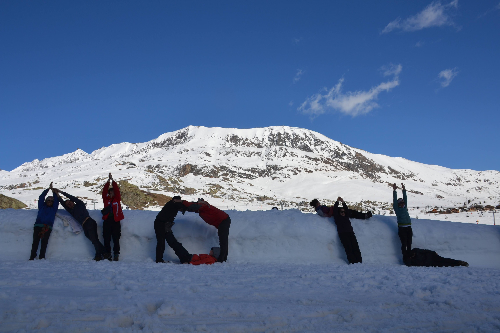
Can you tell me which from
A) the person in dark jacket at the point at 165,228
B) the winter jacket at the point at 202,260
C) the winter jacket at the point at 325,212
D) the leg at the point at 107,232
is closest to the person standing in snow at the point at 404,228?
the winter jacket at the point at 325,212

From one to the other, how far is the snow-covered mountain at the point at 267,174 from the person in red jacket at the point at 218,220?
1948 cm

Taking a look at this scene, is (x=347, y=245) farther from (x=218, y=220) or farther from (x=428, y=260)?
(x=218, y=220)

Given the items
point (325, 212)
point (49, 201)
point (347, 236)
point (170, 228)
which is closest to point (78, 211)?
point (49, 201)

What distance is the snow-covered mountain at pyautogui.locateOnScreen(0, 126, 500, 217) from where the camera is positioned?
1639 inches

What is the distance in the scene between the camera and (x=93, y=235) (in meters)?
7.46

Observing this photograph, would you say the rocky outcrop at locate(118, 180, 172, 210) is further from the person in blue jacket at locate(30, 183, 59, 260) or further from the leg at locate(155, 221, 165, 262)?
the leg at locate(155, 221, 165, 262)

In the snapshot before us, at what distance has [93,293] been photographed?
397 cm

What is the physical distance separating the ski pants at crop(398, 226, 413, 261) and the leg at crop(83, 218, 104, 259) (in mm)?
6812

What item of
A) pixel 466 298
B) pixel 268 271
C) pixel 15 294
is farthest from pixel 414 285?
pixel 15 294

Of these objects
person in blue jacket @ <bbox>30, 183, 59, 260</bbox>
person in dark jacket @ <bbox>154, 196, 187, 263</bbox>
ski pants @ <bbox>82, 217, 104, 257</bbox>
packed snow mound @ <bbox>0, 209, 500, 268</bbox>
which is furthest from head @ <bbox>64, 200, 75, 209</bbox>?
person in dark jacket @ <bbox>154, 196, 187, 263</bbox>

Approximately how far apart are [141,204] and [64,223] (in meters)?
15.6

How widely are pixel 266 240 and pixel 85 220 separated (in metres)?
4.11

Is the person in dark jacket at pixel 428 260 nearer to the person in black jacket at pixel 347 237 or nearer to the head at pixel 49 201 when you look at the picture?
the person in black jacket at pixel 347 237

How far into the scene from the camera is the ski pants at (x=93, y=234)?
24.1 feet
